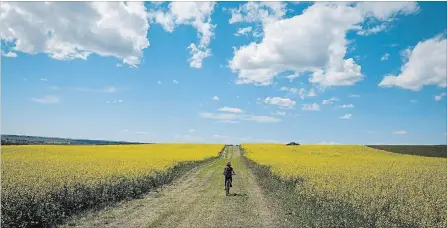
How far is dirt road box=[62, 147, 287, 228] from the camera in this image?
14039mm

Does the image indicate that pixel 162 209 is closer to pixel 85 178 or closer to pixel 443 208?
pixel 85 178

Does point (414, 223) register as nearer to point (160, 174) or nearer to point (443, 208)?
point (443, 208)

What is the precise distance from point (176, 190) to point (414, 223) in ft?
46.8

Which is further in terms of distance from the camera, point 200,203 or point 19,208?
point 200,203

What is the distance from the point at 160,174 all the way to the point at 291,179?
887 centimetres

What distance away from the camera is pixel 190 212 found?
A: 16.0 meters

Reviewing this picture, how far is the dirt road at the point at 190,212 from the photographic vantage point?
46.1 ft

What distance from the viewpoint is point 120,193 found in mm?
19688

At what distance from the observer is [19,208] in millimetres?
12844

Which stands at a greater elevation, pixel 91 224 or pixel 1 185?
pixel 1 185

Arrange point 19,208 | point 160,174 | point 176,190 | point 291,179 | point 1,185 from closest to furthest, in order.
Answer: point 19,208 → point 1,185 → point 176,190 → point 291,179 → point 160,174

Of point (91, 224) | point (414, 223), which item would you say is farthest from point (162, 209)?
point (414, 223)

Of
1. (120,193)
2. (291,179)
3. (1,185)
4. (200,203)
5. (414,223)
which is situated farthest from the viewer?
(291,179)

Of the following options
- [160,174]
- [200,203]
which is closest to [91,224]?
[200,203]
